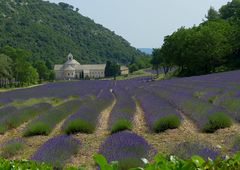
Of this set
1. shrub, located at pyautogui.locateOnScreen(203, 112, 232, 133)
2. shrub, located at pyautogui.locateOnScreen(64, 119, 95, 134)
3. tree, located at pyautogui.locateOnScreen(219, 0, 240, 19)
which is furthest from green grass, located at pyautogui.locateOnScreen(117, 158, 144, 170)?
tree, located at pyautogui.locateOnScreen(219, 0, 240, 19)

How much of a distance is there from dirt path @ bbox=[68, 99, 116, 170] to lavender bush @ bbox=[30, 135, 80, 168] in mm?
153

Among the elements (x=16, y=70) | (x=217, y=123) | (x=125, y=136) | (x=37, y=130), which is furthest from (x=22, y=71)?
(x=125, y=136)

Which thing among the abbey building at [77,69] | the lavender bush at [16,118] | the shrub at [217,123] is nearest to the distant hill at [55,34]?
the abbey building at [77,69]

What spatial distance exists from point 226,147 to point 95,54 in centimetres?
15982

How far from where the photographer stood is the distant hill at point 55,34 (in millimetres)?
138625

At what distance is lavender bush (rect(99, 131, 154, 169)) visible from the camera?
5.72 m

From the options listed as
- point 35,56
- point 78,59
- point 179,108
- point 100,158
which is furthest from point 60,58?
point 100,158

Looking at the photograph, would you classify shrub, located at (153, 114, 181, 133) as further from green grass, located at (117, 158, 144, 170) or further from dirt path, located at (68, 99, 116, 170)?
green grass, located at (117, 158, 144, 170)

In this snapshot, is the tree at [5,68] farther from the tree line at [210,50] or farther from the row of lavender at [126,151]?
the row of lavender at [126,151]

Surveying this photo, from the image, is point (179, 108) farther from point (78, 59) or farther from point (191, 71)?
point (78, 59)

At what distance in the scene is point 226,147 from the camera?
7430 millimetres

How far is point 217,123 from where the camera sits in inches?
388

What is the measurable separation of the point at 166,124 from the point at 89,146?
2021 millimetres

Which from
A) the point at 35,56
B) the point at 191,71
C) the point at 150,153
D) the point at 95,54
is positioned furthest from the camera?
the point at 95,54
